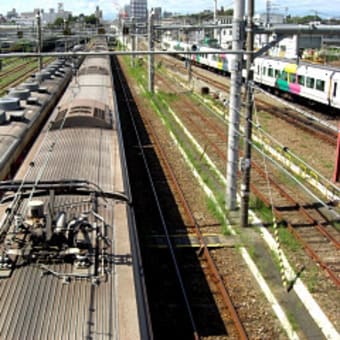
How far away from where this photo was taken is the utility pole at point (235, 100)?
468 inches

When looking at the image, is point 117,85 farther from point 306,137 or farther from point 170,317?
point 170,317

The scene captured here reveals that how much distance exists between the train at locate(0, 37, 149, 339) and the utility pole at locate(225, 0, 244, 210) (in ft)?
13.8

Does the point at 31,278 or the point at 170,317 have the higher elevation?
the point at 31,278

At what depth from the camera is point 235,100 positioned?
1262 centimetres

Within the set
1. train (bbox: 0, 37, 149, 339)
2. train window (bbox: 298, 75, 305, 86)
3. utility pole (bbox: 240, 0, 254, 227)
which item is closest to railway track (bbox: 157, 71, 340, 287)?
utility pole (bbox: 240, 0, 254, 227)

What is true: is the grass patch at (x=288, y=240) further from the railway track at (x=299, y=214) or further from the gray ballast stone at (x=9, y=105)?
the gray ballast stone at (x=9, y=105)

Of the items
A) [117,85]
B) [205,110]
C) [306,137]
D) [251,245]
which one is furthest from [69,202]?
[117,85]

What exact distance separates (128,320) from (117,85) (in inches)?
1534

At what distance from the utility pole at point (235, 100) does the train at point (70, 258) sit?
13.8 ft

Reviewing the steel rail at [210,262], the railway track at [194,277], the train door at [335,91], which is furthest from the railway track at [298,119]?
the railway track at [194,277]

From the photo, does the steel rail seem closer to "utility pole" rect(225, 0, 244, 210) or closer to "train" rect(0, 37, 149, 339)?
"utility pole" rect(225, 0, 244, 210)

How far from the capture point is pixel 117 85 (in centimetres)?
4303

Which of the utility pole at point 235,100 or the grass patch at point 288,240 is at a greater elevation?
the utility pole at point 235,100

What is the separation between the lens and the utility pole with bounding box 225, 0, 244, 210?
11.9 meters
